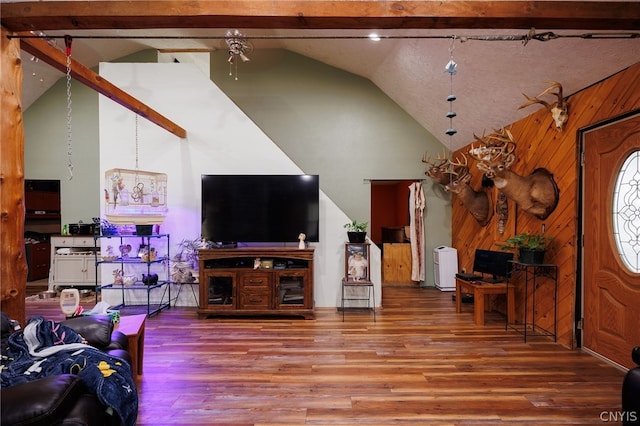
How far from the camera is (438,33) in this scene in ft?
11.8

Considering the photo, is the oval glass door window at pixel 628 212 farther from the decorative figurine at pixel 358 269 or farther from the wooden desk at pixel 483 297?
the decorative figurine at pixel 358 269

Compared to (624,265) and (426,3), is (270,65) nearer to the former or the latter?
(426,3)

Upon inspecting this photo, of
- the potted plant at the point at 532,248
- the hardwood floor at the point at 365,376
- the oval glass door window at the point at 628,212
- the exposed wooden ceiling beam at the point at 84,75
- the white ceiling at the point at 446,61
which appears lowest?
the hardwood floor at the point at 365,376

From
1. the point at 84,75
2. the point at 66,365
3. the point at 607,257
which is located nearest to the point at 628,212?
the point at 607,257

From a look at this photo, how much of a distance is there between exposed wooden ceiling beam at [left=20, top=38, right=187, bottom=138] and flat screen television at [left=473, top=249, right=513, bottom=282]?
4.71 metres

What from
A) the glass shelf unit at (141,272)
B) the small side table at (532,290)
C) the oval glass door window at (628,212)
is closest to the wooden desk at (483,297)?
the small side table at (532,290)

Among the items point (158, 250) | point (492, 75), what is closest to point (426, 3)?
point (492, 75)

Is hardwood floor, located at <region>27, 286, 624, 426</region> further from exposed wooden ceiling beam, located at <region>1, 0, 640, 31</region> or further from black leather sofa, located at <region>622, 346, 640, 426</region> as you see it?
exposed wooden ceiling beam, located at <region>1, 0, 640, 31</region>

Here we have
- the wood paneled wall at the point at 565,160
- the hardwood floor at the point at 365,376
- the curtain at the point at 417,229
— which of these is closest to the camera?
the hardwood floor at the point at 365,376

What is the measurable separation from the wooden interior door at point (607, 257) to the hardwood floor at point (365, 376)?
10.6 inches

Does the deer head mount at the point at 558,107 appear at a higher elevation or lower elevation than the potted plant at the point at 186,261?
higher

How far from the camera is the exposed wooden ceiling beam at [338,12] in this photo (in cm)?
204

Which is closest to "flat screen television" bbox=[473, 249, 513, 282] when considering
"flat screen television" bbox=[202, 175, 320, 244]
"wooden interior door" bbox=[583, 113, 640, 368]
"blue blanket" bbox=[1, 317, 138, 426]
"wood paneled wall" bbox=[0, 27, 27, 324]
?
"wooden interior door" bbox=[583, 113, 640, 368]

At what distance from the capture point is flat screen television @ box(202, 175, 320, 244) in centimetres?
440
